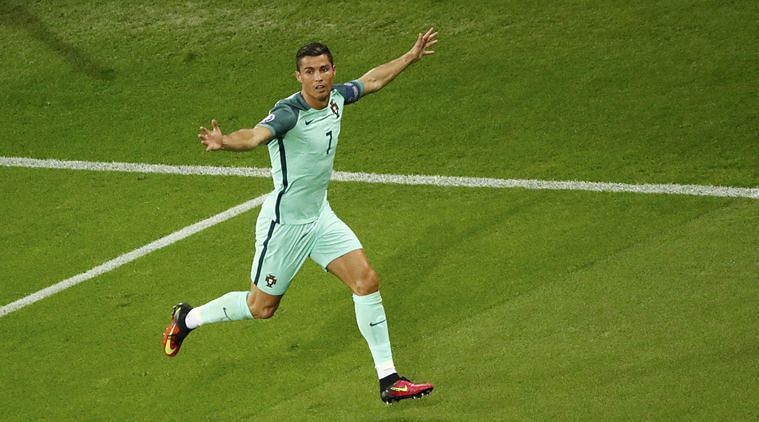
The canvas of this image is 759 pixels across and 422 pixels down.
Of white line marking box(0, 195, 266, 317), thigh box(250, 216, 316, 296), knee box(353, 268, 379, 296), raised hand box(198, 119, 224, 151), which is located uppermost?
raised hand box(198, 119, 224, 151)

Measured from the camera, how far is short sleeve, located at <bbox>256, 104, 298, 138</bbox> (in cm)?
868

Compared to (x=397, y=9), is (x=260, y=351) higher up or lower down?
lower down

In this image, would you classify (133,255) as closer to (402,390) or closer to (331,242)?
(331,242)

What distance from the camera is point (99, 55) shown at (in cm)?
1580

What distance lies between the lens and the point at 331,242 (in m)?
9.22

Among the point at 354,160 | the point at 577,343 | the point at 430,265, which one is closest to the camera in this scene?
the point at 577,343

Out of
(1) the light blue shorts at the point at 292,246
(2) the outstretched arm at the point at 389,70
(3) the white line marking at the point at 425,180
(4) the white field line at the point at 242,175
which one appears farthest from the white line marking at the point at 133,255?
(2) the outstretched arm at the point at 389,70

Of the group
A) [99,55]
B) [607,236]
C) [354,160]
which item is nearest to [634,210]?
[607,236]

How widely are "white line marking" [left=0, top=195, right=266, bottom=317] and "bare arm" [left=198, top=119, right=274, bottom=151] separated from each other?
133 inches

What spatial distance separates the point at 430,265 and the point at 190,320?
7.47ft

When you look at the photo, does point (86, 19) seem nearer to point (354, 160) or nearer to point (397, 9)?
point (397, 9)

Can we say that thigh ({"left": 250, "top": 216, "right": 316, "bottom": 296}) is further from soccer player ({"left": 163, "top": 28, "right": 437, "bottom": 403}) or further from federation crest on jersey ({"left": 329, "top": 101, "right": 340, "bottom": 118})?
federation crest on jersey ({"left": 329, "top": 101, "right": 340, "bottom": 118})

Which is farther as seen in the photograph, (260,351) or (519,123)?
(519,123)

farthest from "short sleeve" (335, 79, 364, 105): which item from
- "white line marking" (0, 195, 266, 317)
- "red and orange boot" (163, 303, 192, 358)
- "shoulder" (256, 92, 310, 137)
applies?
"white line marking" (0, 195, 266, 317)
